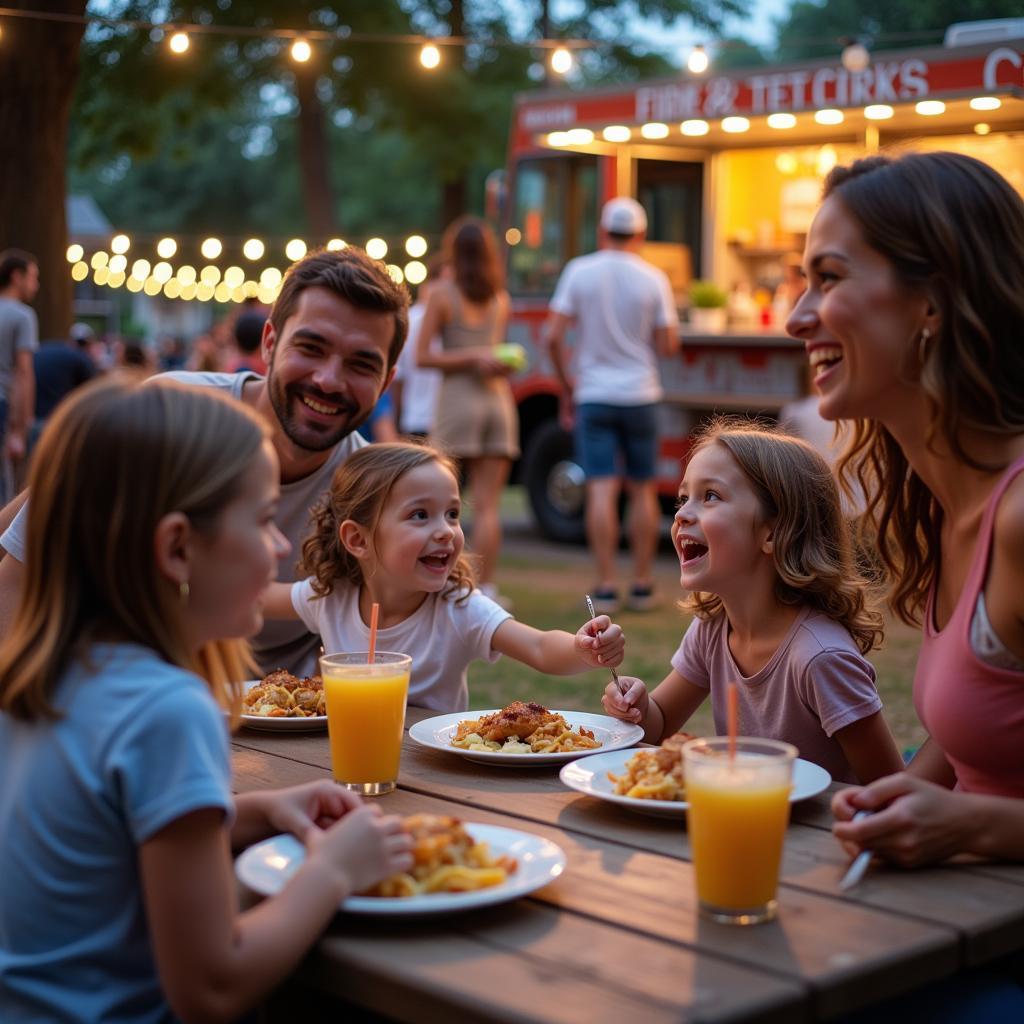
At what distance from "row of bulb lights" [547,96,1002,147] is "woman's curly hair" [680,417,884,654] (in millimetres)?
6115

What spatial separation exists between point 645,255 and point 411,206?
32567 mm

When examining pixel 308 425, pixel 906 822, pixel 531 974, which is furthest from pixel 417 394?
pixel 531 974

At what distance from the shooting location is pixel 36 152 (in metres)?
8.94

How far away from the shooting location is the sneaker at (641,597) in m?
7.42

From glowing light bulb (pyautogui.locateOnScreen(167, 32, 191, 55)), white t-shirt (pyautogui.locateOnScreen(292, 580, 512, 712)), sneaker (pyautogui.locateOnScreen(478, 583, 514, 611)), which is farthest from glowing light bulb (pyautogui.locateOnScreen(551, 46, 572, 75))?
white t-shirt (pyautogui.locateOnScreen(292, 580, 512, 712))

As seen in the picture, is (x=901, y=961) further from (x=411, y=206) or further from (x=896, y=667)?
(x=411, y=206)

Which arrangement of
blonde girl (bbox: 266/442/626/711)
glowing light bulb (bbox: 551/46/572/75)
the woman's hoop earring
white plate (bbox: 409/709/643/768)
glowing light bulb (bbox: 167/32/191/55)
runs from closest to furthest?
the woman's hoop earring, white plate (bbox: 409/709/643/768), blonde girl (bbox: 266/442/626/711), glowing light bulb (bbox: 167/32/191/55), glowing light bulb (bbox: 551/46/572/75)

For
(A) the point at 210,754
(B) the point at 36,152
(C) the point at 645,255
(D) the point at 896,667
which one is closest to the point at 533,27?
(C) the point at 645,255

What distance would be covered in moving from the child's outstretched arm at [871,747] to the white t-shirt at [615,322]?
5.26m

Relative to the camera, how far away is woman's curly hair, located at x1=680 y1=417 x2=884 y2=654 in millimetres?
2518

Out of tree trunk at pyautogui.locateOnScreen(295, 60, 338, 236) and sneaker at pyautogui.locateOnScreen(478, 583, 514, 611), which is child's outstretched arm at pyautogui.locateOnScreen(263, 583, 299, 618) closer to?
sneaker at pyautogui.locateOnScreen(478, 583, 514, 611)

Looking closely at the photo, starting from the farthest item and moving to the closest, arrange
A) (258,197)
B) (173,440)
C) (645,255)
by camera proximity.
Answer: (258,197) → (645,255) → (173,440)

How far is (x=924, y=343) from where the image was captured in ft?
6.30

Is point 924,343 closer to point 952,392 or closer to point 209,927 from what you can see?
point 952,392
